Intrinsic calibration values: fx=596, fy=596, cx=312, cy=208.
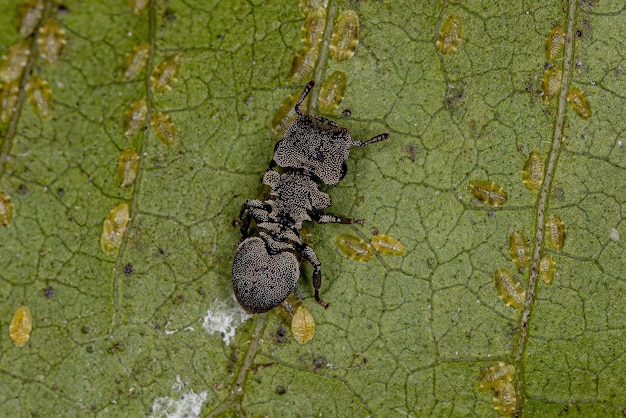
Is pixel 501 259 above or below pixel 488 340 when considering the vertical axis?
above

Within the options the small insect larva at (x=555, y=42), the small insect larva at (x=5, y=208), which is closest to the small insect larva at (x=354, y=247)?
the small insect larva at (x=555, y=42)

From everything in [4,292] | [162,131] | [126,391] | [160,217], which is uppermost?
[162,131]

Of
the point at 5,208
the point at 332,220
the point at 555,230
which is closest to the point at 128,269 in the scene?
the point at 5,208

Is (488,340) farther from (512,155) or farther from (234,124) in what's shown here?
(234,124)

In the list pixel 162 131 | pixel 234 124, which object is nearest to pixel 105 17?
pixel 162 131

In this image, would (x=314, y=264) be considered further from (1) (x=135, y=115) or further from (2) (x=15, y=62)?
(2) (x=15, y=62)

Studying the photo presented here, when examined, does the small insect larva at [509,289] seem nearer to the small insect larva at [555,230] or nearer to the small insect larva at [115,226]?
the small insect larva at [555,230]
